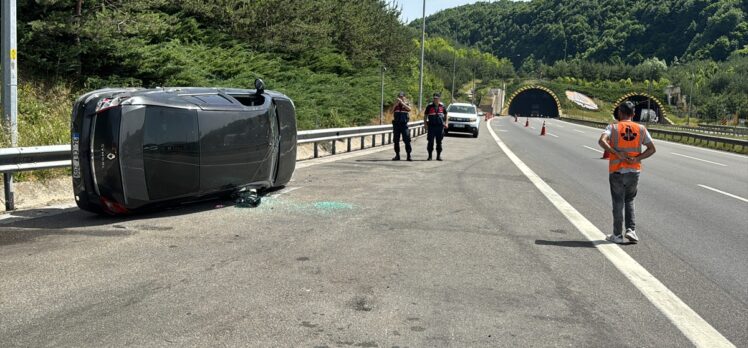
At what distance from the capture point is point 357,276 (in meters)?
5.11

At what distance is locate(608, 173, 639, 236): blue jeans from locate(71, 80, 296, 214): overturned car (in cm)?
484

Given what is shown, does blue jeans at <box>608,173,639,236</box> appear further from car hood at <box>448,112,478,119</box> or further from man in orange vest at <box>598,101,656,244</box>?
car hood at <box>448,112,478,119</box>

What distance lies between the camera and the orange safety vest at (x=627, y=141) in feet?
22.2

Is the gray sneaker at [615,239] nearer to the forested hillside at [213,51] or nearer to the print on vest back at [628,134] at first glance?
the print on vest back at [628,134]

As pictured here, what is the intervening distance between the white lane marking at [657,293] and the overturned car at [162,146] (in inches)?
182

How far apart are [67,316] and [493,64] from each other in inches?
7748

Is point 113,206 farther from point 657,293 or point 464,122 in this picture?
point 464,122

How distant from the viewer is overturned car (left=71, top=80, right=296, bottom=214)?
691cm

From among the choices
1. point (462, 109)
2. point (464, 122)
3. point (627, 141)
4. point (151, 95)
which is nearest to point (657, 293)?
point (627, 141)

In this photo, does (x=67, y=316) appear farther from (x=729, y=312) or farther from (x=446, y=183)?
(x=446, y=183)

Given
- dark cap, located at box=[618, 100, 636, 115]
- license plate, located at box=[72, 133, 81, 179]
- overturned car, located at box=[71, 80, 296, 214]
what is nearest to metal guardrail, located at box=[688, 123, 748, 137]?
dark cap, located at box=[618, 100, 636, 115]

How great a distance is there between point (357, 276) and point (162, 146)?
3.45 m

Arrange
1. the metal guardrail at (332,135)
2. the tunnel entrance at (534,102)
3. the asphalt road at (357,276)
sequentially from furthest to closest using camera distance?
1. the tunnel entrance at (534,102)
2. the metal guardrail at (332,135)
3. the asphalt road at (357,276)

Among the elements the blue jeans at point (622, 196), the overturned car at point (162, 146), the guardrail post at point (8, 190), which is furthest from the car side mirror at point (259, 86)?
the blue jeans at point (622, 196)
